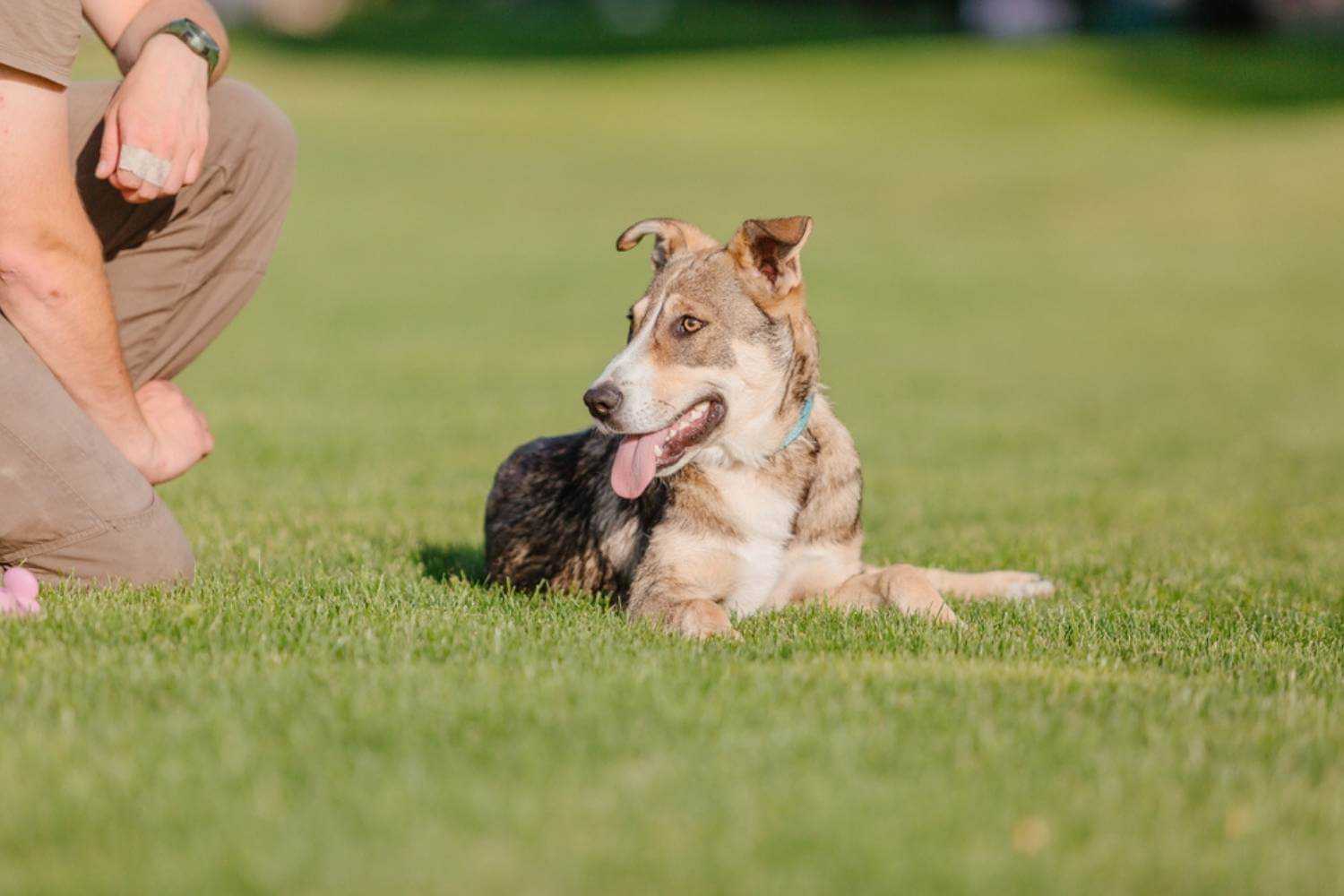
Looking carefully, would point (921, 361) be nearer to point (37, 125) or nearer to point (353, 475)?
point (353, 475)

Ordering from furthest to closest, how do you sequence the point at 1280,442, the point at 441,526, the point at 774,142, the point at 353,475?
1. the point at 774,142
2. the point at 1280,442
3. the point at 353,475
4. the point at 441,526

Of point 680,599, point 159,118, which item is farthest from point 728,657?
point 159,118

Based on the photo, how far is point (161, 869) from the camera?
3.27 metres

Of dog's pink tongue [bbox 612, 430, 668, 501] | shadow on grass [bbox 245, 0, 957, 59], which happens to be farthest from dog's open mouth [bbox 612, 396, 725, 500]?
shadow on grass [bbox 245, 0, 957, 59]

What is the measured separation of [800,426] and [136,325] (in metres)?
2.89

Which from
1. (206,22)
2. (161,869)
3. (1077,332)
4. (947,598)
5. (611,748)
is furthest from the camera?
(1077,332)

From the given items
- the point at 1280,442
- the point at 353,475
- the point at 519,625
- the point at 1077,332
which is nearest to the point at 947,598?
the point at 519,625

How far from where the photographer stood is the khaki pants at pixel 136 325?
18.8 feet

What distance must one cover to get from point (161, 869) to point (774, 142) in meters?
39.9

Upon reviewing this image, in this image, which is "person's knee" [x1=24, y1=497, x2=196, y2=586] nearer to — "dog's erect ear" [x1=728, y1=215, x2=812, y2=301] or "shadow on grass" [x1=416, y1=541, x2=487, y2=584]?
"shadow on grass" [x1=416, y1=541, x2=487, y2=584]

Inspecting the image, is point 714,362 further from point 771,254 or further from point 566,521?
point 566,521

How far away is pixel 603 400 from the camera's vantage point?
612cm

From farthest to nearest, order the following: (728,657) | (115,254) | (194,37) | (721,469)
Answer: (115,254) → (721,469) → (194,37) → (728,657)

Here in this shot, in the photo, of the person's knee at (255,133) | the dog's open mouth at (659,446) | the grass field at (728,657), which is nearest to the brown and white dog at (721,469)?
the dog's open mouth at (659,446)
